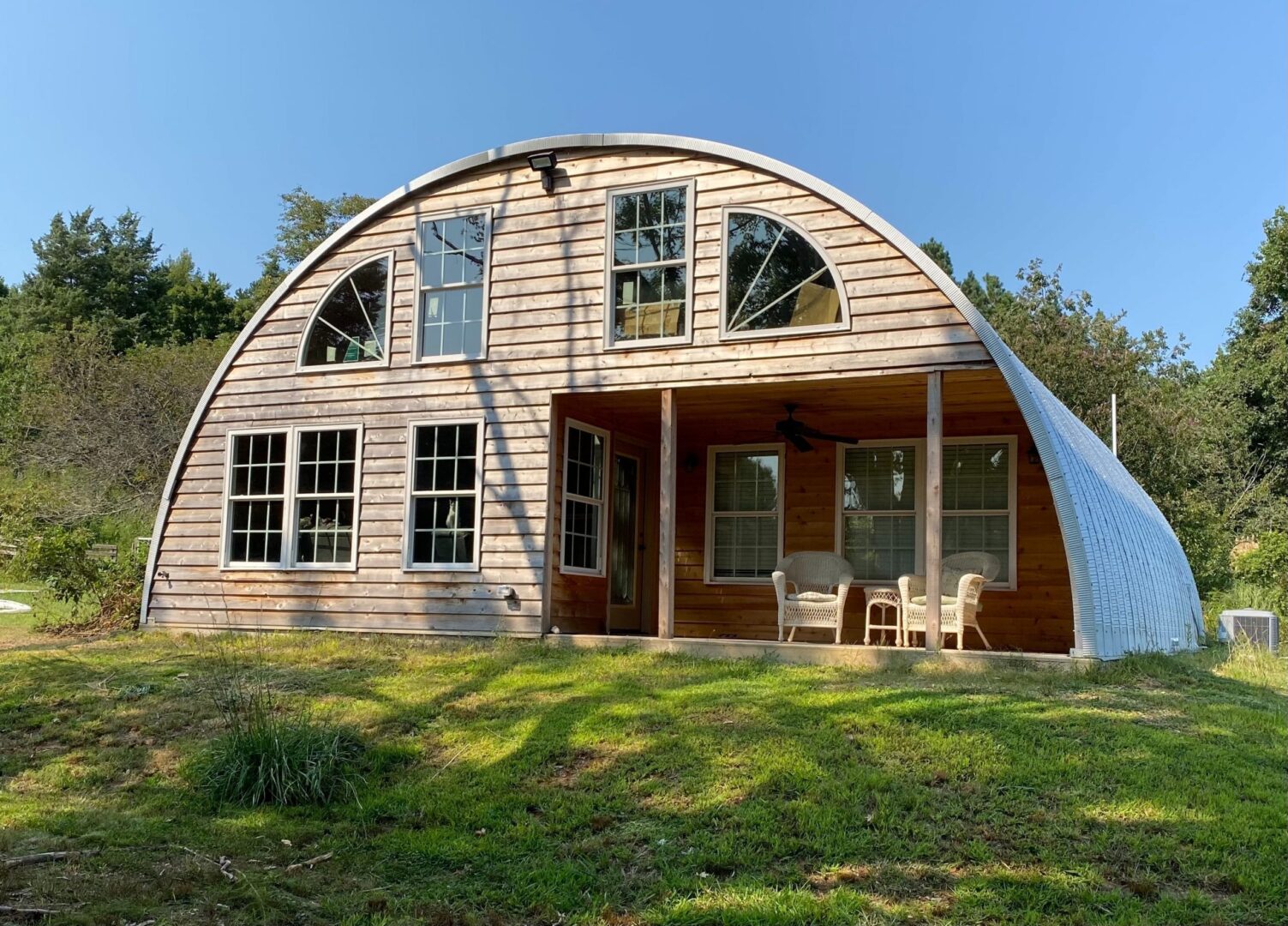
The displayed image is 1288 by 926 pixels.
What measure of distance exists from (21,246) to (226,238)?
6.73 meters

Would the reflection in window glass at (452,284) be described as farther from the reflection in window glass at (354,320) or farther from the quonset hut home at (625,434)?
the reflection in window glass at (354,320)

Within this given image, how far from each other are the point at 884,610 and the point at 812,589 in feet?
2.67

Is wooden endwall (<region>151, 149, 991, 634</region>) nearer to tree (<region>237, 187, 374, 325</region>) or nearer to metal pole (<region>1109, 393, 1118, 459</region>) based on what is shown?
metal pole (<region>1109, 393, 1118, 459</region>)

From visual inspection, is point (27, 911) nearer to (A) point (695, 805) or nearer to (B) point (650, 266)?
(A) point (695, 805)

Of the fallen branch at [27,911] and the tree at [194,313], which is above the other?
the tree at [194,313]

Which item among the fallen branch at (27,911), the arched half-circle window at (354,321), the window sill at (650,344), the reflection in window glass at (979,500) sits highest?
the arched half-circle window at (354,321)

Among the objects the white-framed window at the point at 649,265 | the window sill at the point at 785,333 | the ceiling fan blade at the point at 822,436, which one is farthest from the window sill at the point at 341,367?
the ceiling fan blade at the point at 822,436

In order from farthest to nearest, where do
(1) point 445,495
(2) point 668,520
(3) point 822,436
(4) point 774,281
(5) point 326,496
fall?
1. (5) point 326,496
2. (3) point 822,436
3. (1) point 445,495
4. (2) point 668,520
5. (4) point 774,281

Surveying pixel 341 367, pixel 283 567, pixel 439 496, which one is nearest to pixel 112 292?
pixel 341 367

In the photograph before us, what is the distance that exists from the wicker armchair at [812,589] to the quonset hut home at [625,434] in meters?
0.04

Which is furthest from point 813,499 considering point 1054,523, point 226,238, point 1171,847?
point 226,238

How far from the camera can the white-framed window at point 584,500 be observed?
1069 cm

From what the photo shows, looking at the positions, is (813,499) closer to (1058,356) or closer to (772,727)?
(772,727)

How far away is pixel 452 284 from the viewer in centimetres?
1075
